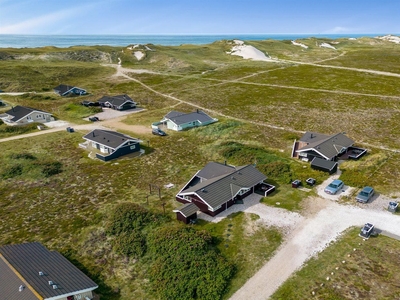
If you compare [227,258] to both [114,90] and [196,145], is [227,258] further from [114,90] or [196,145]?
[114,90]

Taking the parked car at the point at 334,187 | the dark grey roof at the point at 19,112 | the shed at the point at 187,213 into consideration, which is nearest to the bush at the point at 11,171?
the shed at the point at 187,213

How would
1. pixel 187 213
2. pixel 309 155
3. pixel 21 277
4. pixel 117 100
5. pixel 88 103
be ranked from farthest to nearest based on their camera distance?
pixel 88 103 → pixel 117 100 → pixel 309 155 → pixel 187 213 → pixel 21 277

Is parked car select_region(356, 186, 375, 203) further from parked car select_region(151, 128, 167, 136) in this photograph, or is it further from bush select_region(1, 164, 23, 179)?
bush select_region(1, 164, 23, 179)

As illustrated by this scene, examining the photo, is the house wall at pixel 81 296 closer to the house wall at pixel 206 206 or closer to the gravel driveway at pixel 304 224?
the gravel driveway at pixel 304 224

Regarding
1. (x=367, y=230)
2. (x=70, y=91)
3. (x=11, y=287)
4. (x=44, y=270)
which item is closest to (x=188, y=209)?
(x=44, y=270)

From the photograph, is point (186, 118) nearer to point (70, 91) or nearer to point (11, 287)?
point (11, 287)
